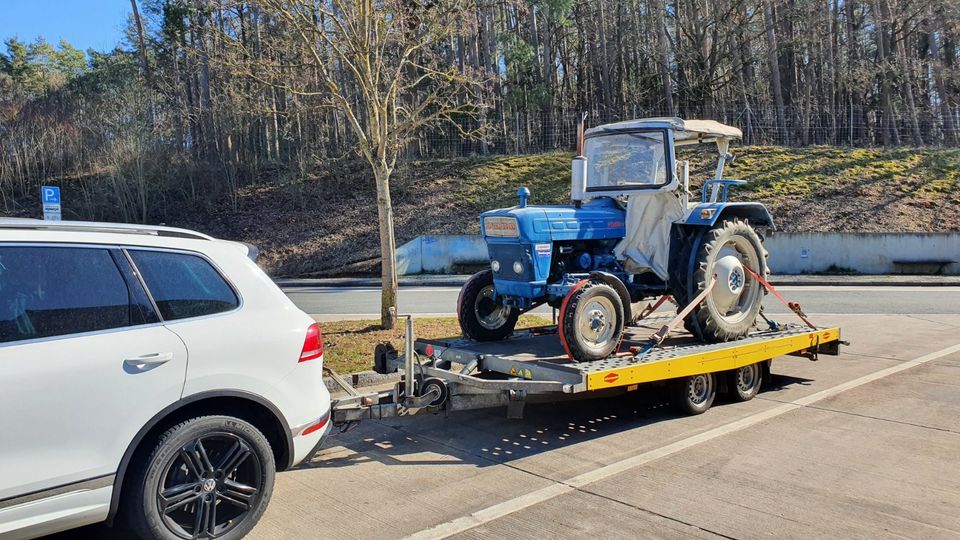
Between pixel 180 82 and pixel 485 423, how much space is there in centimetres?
2976

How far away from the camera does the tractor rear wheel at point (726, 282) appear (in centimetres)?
728

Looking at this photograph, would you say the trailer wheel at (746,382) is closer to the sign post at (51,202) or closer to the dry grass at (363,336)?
the dry grass at (363,336)

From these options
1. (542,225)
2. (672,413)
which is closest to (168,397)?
(542,225)

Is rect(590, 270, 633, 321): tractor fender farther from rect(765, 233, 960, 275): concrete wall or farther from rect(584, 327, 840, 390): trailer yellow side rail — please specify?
rect(765, 233, 960, 275): concrete wall

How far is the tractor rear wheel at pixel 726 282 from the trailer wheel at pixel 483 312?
6.06ft

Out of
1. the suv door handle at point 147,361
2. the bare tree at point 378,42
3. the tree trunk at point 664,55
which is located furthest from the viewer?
the tree trunk at point 664,55

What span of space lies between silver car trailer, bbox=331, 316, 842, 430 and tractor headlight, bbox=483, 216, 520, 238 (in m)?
1.16

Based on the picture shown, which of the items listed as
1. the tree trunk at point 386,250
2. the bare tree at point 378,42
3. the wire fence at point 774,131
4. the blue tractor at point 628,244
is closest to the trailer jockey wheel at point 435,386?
the blue tractor at point 628,244

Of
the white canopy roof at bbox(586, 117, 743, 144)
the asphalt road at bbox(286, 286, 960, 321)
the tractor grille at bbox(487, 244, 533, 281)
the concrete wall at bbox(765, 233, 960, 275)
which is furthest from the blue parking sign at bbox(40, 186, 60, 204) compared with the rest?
the concrete wall at bbox(765, 233, 960, 275)

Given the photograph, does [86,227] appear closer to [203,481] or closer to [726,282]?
[203,481]

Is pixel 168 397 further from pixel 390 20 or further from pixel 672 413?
pixel 390 20

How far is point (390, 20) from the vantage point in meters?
11.3

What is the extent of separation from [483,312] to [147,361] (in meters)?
4.46

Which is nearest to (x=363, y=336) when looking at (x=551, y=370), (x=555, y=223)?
(x=555, y=223)
